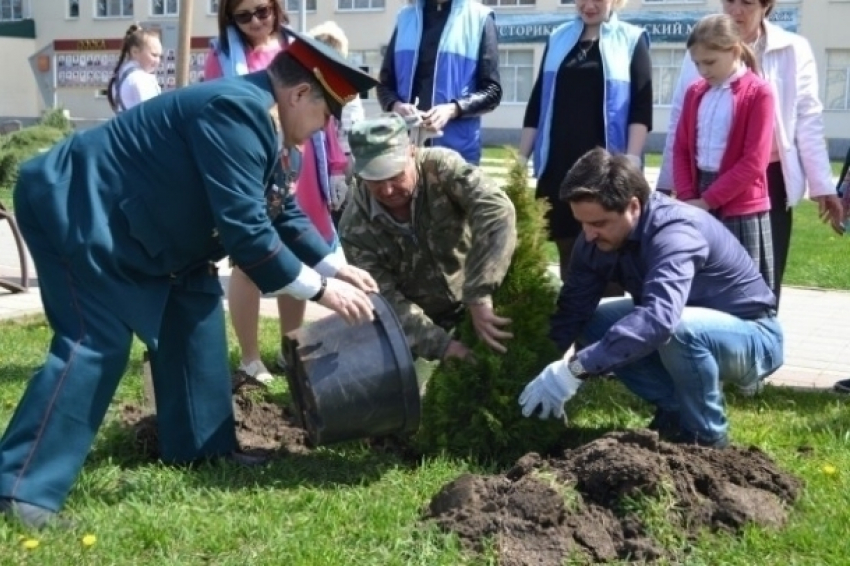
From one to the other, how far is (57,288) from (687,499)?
218 cm

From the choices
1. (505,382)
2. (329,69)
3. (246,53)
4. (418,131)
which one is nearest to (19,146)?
(246,53)

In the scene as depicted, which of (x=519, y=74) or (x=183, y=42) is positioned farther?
(x=519, y=74)

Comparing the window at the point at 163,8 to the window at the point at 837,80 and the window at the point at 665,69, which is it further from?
the window at the point at 837,80

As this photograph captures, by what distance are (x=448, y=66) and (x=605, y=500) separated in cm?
276

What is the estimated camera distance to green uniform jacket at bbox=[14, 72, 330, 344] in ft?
12.4

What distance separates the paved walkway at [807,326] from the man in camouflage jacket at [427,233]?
2.18 m

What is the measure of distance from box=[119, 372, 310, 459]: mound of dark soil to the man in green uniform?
71 cm

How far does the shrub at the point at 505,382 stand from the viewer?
4383mm

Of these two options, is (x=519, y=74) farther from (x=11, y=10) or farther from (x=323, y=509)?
(x=323, y=509)

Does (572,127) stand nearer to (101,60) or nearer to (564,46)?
(564,46)

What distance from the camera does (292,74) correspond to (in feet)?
12.7

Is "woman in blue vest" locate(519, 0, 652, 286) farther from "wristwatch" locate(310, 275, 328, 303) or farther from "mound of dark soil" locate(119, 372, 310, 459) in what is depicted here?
"wristwatch" locate(310, 275, 328, 303)

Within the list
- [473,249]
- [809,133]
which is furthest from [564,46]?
[473,249]

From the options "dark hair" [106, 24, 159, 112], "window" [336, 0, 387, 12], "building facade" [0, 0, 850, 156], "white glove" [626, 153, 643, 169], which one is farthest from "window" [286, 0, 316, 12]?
"white glove" [626, 153, 643, 169]
